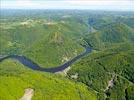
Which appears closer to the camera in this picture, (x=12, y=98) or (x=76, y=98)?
(x=12, y=98)

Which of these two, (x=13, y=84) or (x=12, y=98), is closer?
(x=12, y=98)

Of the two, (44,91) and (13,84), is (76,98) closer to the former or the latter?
(44,91)

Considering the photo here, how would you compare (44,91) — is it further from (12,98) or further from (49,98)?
(12,98)

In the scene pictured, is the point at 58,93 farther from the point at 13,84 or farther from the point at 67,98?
the point at 13,84

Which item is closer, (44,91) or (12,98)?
(12,98)

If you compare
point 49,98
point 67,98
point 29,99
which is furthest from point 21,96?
point 67,98

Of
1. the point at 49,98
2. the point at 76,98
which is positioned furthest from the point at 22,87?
the point at 76,98

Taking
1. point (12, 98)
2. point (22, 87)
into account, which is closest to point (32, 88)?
point (22, 87)
